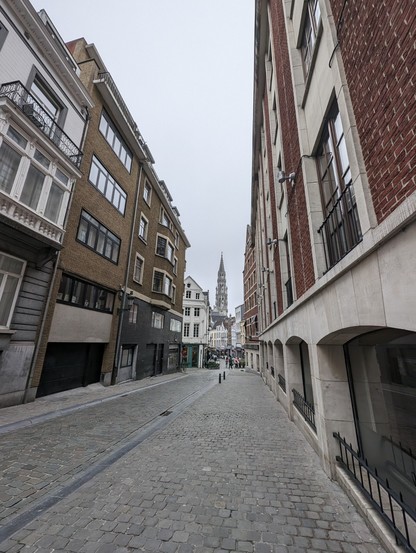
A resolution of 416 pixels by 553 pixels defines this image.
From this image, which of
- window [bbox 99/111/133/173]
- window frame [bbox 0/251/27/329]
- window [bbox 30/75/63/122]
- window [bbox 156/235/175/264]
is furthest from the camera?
window [bbox 156/235/175/264]

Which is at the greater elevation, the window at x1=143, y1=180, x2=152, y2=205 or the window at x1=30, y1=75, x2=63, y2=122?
the window at x1=143, y1=180, x2=152, y2=205

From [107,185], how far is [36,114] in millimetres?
5349

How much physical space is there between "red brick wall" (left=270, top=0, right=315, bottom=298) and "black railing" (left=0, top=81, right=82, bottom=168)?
887 cm

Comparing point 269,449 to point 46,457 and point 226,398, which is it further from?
point 226,398

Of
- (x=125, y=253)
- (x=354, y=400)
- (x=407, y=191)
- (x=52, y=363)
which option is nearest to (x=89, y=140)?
(x=125, y=253)

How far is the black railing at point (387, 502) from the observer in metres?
2.41

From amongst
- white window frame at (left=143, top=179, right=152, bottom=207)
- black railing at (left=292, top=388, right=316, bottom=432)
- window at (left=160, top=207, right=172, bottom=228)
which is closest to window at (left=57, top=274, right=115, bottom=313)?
white window frame at (left=143, top=179, right=152, bottom=207)

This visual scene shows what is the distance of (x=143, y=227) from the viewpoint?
1975cm

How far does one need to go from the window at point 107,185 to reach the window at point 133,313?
21.8 ft

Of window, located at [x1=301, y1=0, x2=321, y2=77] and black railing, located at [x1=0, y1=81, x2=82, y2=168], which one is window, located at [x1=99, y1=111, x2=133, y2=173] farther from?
window, located at [x1=301, y1=0, x2=321, y2=77]

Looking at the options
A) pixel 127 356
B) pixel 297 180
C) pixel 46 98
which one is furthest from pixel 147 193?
pixel 297 180

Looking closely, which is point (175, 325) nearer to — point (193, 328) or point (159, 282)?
point (159, 282)

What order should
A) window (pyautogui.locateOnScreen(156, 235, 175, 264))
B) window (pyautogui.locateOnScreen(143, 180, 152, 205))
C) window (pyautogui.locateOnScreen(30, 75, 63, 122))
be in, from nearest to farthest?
window (pyautogui.locateOnScreen(30, 75, 63, 122))
window (pyautogui.locateOnScreen(143, 180, 152, 205))
window (pyautogui.locateOnScreen(156, 235, 175, 264))

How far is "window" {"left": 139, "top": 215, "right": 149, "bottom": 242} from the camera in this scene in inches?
753
